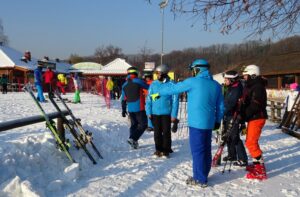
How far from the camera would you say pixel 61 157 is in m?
6.57

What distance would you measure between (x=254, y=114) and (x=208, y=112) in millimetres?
1079

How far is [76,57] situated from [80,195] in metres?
121

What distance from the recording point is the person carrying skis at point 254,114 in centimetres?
625

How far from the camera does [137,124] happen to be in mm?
8734

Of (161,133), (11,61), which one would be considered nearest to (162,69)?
(161,133)

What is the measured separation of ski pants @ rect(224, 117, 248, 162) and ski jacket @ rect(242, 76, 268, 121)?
65cm

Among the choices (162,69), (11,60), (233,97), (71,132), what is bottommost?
(71,132)

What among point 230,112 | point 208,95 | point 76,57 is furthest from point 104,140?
point 76,57

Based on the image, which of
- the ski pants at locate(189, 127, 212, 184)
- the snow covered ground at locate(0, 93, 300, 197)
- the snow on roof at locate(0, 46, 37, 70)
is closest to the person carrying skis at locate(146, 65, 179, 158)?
the snow covered ground at locate(0, 93, 300, 197)

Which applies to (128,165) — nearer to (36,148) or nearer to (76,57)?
(36,148)

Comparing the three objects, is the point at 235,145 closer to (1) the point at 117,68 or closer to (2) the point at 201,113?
(2) the point at 201,113

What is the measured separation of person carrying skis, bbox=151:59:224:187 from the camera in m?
5.68

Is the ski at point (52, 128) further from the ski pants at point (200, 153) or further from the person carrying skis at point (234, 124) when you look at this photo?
the person carrying skis at point (234, 124)

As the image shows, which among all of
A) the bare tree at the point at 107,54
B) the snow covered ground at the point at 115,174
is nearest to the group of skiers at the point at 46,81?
the snow covered ground at the point at 115,174
